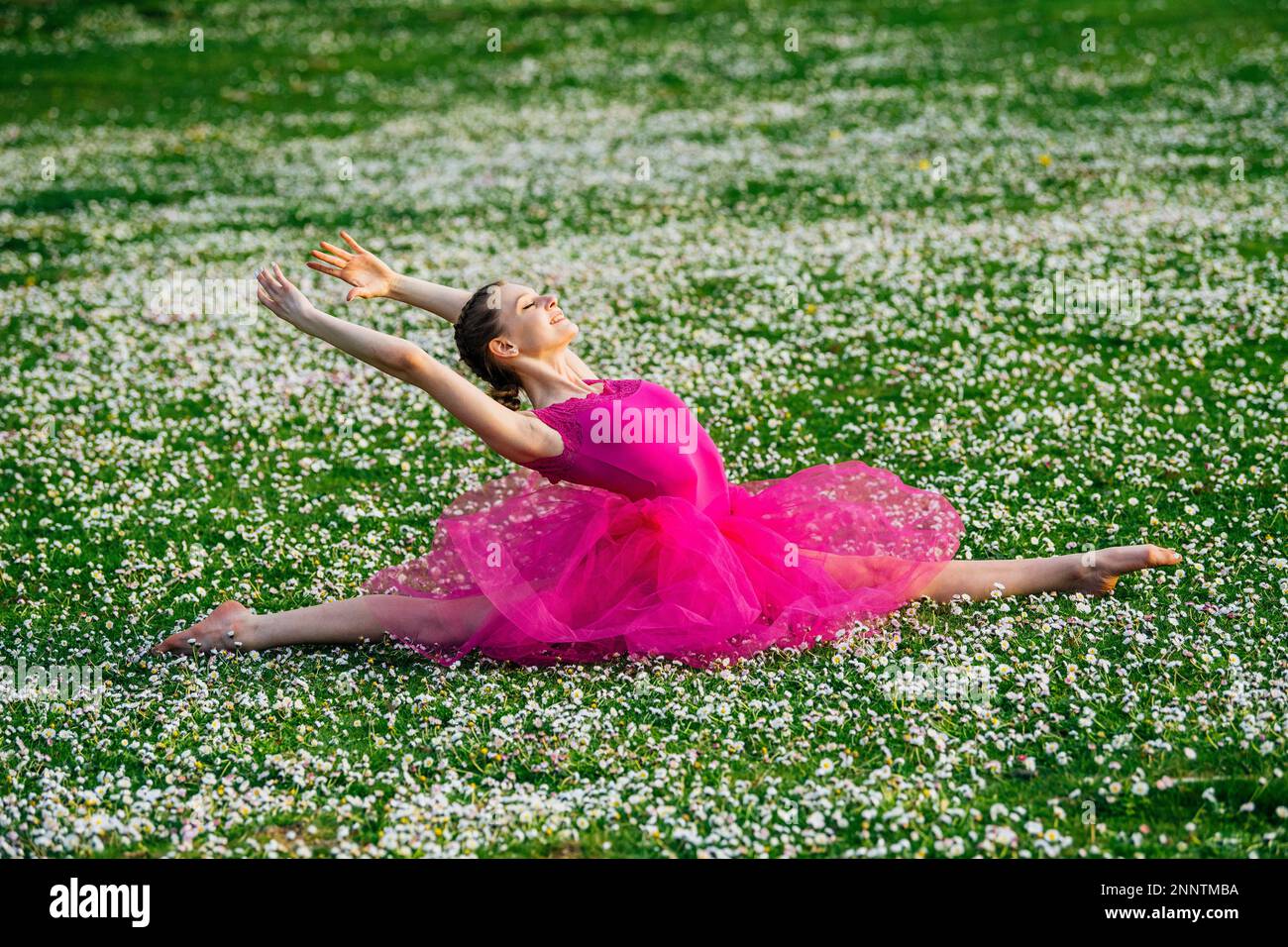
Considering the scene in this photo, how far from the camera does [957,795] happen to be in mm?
6008

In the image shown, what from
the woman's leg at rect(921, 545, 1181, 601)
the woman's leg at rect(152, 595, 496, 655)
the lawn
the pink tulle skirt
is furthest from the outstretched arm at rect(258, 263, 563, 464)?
the woman's leg at rect(921, 545, 1181, 601)

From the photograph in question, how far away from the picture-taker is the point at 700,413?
11844 mm

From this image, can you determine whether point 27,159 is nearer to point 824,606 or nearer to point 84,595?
point 84,595

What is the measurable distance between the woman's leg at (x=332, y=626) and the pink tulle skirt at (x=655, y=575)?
0.01 m

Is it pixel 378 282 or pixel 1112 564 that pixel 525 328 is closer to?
pixel 378 282

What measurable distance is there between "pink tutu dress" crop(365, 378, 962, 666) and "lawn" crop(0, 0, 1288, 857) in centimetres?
22

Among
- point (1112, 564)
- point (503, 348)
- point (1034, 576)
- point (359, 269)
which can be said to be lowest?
point (1034, 576)

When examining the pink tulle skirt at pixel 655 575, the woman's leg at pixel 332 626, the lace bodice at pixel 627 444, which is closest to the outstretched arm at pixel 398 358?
the lace bodice at pixel 627 444

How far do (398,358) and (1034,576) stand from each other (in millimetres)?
3978

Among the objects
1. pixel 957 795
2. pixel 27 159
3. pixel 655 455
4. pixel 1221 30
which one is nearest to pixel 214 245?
pixel 27 159

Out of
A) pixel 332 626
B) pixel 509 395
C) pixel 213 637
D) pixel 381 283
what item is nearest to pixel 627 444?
pixel 509 395

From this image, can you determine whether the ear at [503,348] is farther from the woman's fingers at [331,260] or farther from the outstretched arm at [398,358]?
the woman's fingers at [331,260]

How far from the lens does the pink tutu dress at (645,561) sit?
748 centimetres
